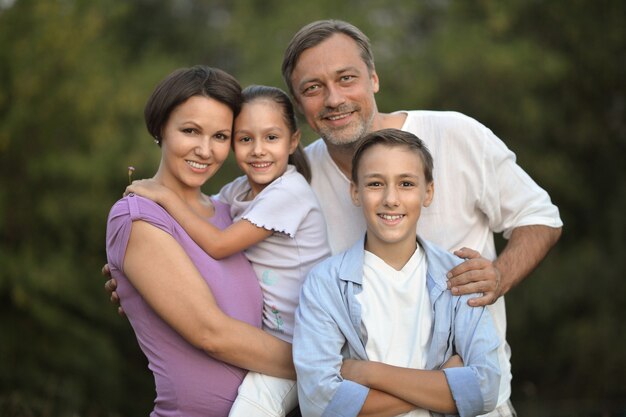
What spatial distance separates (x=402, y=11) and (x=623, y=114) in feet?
10.8

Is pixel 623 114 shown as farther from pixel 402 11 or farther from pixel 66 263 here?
pixel 66 263

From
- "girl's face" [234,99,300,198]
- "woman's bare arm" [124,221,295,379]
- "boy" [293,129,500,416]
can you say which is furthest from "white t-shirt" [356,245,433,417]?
"girl's face" [234,99,300,198]

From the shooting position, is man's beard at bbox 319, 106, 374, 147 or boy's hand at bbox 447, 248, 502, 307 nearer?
boy's hand at bbox 447, 248, 502, 307

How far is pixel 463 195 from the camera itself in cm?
338

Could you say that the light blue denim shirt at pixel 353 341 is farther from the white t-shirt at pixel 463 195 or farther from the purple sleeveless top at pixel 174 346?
the white t-shirt at pixel 463 195

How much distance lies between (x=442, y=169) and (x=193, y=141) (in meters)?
1.05

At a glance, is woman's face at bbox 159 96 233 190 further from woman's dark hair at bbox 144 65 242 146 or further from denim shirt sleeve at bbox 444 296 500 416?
denim shirt sleeve at bbox 444 296 500 416

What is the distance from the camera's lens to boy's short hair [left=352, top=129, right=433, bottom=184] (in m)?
Result: 2.91

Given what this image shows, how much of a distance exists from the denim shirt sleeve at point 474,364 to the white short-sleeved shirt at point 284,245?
0.62 meters

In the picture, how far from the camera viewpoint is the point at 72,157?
8.88 metres

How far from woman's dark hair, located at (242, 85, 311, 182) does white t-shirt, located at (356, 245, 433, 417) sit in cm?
77

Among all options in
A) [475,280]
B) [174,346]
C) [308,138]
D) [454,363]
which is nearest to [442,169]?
[475,280]

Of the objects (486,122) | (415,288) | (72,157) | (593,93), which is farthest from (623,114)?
(415,288)

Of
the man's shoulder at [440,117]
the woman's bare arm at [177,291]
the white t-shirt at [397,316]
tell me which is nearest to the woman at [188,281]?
the woman's bare arm at [177,291]
